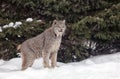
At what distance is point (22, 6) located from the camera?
41.6 ft

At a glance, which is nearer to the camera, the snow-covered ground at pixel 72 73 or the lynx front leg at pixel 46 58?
the snow-covered ground at pixel 72 73

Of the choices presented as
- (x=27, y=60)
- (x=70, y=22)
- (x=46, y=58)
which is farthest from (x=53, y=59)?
(x=70, y=22)

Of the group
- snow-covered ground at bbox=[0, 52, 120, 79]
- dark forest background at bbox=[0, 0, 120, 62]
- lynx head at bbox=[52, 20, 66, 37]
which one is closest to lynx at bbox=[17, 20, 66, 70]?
lynx head at bbox=[52, 20, 66, 37]

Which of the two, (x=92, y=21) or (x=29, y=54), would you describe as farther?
(x=92, y=21)

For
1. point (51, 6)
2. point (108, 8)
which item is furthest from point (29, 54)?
point (108, 8)

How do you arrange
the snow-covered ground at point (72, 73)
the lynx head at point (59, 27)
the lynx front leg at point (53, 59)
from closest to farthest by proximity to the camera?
the snow-covered ground at point (72, 73) < the lynx head at point (59, 27) < the lynx front leg at point (53, 59)

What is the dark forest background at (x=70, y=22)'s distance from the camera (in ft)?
39.3

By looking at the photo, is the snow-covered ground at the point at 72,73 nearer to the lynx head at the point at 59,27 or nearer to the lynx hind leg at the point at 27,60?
the lynx hind leg at the point at 27,60

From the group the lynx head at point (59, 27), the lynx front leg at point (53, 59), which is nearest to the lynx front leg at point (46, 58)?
the lynx front leg at point (53, 59)

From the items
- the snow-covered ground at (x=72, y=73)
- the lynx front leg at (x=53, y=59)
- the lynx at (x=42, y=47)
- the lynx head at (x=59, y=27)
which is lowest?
Answer: the snow-covered ground at (x=72, y=73)

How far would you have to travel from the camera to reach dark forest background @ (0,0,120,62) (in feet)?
39.3

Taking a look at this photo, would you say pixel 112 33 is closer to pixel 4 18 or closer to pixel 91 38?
pixel 91 38

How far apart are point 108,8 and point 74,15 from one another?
0.96 meters

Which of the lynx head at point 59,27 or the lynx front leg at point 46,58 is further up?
the lynx head at point 59,27
